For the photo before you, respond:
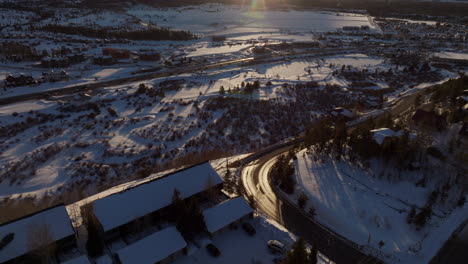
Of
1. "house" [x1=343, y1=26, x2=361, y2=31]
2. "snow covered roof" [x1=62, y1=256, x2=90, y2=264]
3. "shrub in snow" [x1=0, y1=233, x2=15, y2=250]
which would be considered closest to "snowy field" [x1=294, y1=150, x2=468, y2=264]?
"snow covered roof" [x1=62, y1=256, x2=90, y2=264]

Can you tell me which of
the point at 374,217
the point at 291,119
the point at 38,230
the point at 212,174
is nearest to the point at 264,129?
the point at 291,119

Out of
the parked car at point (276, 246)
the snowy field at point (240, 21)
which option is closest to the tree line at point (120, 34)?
the snowy field at point (240, 21)

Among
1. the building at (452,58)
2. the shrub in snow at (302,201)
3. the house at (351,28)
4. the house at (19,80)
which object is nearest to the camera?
the shrub in snow at (302,201)

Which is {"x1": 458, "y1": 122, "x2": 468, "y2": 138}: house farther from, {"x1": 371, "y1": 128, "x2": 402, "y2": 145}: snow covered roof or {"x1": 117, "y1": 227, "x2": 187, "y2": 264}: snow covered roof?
{"x1": 117, "y1": 227, "x2": 187, "y2": 264}: snow covered roof

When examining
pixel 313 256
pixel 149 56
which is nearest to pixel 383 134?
pixel 313 256

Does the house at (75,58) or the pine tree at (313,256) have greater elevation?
the house at (75,58)

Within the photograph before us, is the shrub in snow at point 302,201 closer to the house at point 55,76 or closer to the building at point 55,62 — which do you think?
the house at point 55,76
